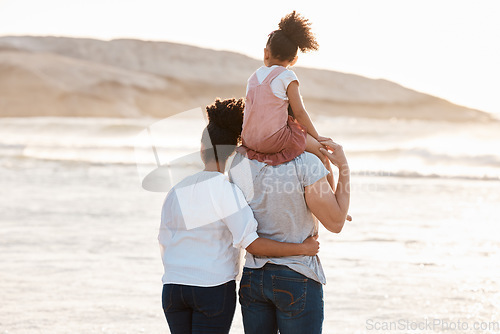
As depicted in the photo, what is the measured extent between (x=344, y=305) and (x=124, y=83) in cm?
5135

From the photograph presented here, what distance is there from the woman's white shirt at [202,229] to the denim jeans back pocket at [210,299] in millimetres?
24

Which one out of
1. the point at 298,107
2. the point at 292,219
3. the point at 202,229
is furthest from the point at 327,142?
the point at 202,229

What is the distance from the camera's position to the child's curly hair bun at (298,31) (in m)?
2.45

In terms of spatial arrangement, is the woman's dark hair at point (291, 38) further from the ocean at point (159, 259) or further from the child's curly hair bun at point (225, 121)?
the ocean at point (159, 259)

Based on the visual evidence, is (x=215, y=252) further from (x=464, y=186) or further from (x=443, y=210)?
(x=464, y=186)

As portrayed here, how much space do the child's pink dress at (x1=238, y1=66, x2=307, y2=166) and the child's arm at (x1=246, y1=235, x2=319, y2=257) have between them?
0.27 m

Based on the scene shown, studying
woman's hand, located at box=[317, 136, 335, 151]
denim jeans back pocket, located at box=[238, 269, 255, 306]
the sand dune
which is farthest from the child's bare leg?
the sand dune

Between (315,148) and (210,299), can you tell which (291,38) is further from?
(210,299)

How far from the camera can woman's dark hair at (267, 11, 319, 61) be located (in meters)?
2.45

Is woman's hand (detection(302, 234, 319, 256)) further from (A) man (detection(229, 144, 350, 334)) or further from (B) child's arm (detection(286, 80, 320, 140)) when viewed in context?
(B) child's arm (detection(286, 80, 320, 140))

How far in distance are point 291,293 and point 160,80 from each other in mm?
57145

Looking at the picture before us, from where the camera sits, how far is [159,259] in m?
5.34

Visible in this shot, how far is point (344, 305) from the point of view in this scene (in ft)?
14.1

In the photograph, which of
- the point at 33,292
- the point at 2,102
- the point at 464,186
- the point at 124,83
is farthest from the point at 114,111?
the point at 33,292
